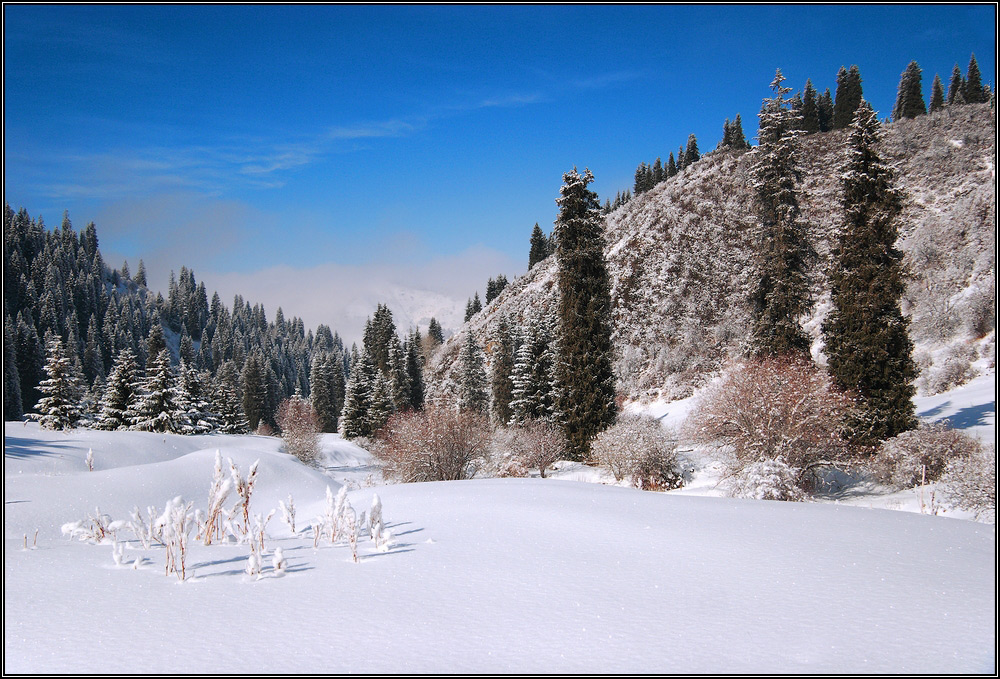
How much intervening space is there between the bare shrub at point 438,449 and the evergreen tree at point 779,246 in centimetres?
1142

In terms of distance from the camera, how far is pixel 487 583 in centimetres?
420

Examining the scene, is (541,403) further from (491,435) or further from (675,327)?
(675,327)

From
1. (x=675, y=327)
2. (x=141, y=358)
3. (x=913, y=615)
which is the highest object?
(x=141, y=358)

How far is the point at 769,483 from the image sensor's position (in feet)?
44.5

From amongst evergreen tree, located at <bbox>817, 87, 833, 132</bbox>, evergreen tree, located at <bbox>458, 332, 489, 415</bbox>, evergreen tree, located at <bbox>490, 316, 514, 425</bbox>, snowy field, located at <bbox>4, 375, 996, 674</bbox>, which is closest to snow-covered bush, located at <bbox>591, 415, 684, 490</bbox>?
snowy field, located at <bbox>4, 375, 996, 674</bbox>

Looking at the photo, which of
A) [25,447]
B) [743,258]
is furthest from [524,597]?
[743,258]

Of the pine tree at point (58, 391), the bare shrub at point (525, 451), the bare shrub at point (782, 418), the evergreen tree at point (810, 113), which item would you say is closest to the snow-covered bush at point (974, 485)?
the bare shrub at point (782, 418)

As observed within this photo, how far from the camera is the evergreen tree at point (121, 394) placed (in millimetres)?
35281

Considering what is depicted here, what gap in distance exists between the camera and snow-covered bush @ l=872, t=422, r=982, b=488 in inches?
555

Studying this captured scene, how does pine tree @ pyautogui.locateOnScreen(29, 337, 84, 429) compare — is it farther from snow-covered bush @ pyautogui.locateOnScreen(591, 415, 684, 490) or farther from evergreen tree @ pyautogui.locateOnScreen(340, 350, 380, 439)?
snow-covered bush @ pyautogui.locateOnScreen(591, 415, 684, 490)

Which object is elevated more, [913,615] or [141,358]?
[141,358]

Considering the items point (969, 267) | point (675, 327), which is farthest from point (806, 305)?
point (675, 327)

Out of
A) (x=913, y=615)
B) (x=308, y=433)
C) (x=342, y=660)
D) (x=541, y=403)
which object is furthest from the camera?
(x=308, y=433)

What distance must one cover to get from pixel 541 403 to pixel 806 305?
619 inches
